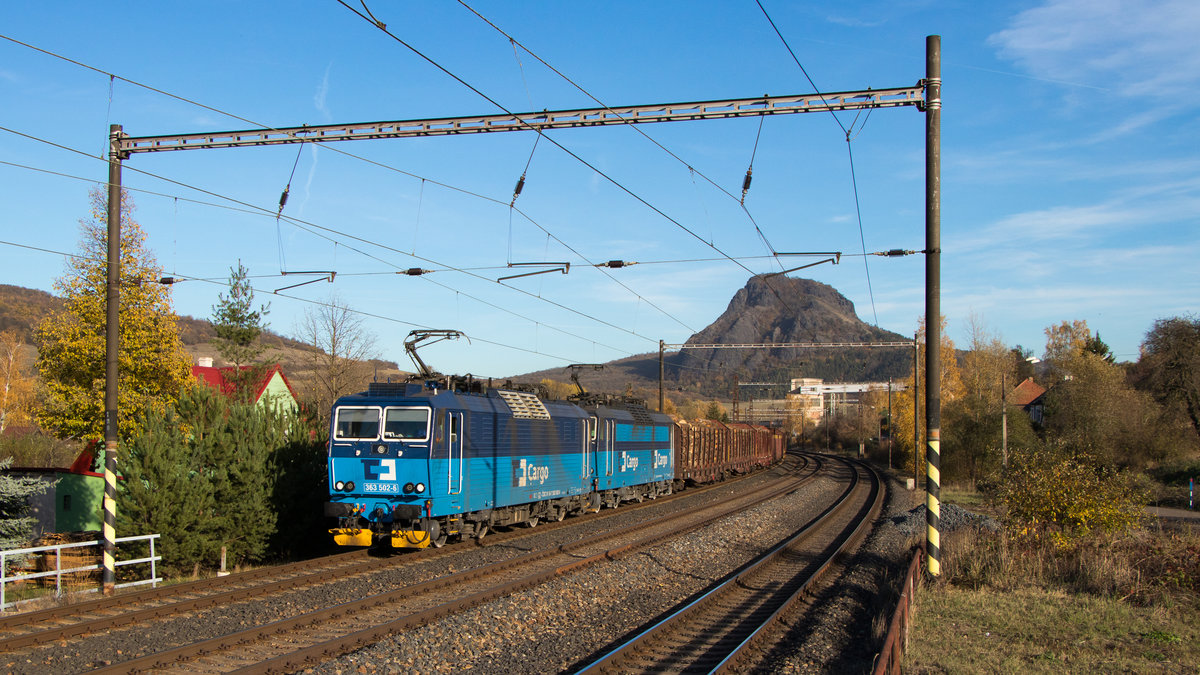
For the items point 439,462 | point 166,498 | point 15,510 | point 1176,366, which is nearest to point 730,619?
point 439,462

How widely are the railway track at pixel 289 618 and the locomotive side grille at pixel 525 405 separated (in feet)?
13.6

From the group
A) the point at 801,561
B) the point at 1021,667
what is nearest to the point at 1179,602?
the point at 1021,667

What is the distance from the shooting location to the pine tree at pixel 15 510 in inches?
596

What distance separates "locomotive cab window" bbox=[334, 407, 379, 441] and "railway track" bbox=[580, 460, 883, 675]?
292 inches

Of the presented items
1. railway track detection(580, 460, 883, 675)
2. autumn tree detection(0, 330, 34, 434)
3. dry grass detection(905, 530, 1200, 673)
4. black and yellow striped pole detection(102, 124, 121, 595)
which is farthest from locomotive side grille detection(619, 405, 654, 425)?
autumn tree detection(0, 330, 34, 434)

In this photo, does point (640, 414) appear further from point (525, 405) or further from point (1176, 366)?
point (1176, 366)

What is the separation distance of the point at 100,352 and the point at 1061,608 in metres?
22.3

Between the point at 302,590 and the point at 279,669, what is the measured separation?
445 centimetres

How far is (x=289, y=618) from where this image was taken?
10672 millimetres

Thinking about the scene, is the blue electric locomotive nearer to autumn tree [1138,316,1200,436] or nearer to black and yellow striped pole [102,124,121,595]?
black and yellow striped pole [102,124,121,595]

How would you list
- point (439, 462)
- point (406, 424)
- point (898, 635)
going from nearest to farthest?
point (898, 635)
point (439, 462)
point (406, 424)

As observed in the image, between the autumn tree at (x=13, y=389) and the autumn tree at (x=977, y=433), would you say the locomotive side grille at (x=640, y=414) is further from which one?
the autumn tree at (x=13, y=389)

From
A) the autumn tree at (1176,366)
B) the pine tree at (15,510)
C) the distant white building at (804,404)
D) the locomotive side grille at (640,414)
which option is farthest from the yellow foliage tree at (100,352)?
the distant white building at (804,404)

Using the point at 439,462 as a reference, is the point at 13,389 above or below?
above
